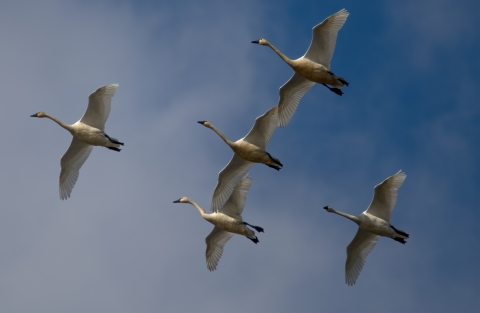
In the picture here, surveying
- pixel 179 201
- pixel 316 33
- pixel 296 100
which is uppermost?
pixel 316 33

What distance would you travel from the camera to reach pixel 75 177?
45094 millimetres

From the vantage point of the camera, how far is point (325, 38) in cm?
4188

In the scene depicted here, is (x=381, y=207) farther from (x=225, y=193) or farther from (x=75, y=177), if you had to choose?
(x=75, y=177)

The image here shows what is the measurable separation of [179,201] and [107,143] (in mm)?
5099

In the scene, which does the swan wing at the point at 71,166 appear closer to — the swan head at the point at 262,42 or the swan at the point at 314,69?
the swan head at the point at 262,42

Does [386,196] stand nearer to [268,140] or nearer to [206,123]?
[268,140]

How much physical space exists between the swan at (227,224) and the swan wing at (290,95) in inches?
120

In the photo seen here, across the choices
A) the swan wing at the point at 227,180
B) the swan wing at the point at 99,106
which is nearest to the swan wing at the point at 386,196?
the swan wing at the point at 227,180

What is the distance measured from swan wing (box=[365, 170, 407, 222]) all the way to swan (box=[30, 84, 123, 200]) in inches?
414

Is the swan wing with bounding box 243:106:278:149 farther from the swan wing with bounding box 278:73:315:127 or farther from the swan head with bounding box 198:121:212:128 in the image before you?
the swan head with bounding box 198:121:212:128

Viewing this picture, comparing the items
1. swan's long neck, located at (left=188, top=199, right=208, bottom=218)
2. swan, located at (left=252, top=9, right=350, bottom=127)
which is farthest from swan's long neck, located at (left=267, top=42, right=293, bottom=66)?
swan's long neck, located at (left=188, top=199, right=208, bottom=218)

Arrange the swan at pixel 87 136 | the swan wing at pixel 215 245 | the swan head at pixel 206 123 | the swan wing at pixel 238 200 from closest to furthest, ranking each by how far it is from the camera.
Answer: the swan at pixel 87 136 → the swan wing at pixel 238 200 → the swan wing at pixel 215 245 → the swan head at pixel 206 123

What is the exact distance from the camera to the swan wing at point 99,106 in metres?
42.7

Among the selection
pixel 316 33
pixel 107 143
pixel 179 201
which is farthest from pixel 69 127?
pixel 316 33
